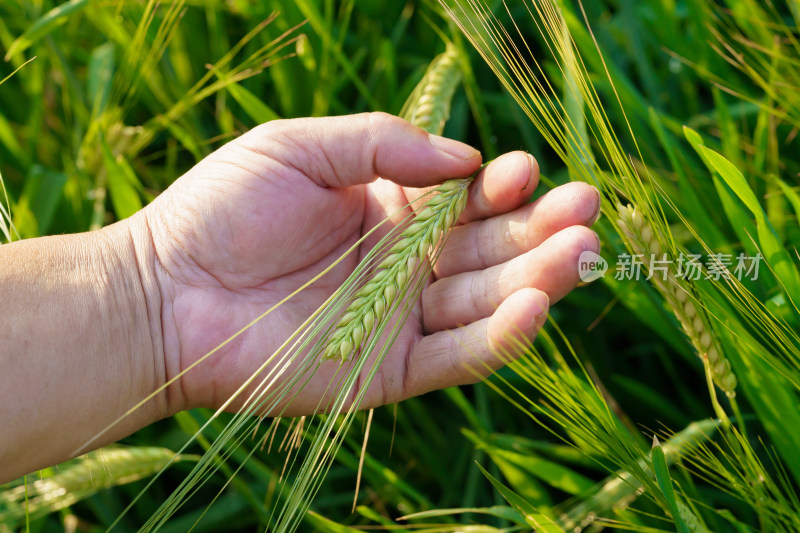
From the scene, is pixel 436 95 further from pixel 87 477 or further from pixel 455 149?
pixel 87 477

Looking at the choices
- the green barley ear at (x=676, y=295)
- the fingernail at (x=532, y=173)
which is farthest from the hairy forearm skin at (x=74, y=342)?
the green barley ear at (x=676, y=295)

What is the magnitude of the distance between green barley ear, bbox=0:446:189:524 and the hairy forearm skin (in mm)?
97

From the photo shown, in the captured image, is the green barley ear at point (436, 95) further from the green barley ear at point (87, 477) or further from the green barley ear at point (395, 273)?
the green barley ear at point (87, 477)

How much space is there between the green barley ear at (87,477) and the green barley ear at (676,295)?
79cm

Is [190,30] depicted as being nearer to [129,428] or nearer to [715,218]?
[129,428]

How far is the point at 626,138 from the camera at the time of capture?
1.39 metres

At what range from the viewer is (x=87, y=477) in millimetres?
1059

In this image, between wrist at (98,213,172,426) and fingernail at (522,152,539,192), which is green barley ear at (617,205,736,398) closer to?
fingernail at (522,152,539,192)

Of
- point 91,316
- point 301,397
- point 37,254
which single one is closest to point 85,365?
point 91,316

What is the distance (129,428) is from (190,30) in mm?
1047

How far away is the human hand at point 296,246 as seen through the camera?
0.94 metres

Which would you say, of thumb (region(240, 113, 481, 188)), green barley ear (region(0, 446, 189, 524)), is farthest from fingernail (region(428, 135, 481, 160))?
green barley ear (region(0, 446, 189, 524))

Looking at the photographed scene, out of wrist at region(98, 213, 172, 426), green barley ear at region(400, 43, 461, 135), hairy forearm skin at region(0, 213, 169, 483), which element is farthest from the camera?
green barley ear at region(400, 43, 461, 135)

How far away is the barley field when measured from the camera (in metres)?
0.81
